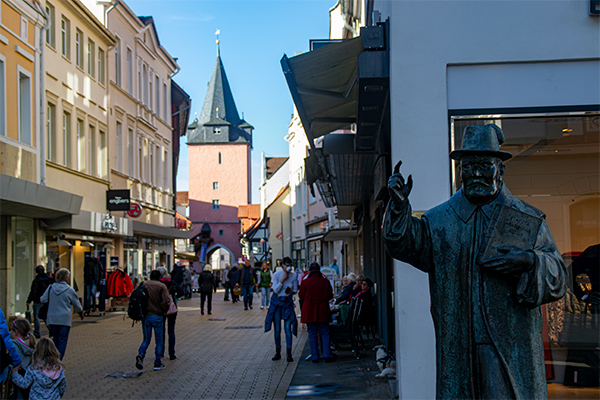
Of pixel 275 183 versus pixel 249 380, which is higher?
pixel 275 183

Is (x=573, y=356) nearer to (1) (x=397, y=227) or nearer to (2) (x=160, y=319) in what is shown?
(1) (x=397, y=227)

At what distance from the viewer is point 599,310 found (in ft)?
26.7

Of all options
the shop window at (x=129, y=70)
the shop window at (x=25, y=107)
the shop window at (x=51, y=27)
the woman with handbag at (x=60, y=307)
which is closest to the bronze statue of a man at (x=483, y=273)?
the woman with handbag at (x=60, y=307)

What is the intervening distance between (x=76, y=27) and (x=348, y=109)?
1671cm

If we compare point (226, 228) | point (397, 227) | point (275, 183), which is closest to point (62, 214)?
point (397, 227)

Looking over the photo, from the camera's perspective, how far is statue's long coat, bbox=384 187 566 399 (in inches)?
130

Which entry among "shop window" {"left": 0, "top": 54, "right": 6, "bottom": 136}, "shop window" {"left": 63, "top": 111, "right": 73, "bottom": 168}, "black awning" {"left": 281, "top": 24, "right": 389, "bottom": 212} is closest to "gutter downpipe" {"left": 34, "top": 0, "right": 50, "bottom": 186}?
"shop window" {"left": 0, "top": 54, "right": 6, "bottom": 136}

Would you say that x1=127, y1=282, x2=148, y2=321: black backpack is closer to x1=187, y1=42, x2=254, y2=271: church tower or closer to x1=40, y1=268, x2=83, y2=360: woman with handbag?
x1=40, y1=268, x2=83, y2=360: woman with handbag

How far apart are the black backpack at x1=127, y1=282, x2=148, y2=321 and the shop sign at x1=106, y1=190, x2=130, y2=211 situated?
14.3m

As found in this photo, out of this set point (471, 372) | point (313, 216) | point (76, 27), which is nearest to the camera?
point (471, 372)

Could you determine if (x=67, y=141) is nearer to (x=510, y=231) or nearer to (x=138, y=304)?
(x=138, y=304)

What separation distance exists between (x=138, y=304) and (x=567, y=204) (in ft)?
22.1

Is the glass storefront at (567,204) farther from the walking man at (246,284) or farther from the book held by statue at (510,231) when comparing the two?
the walking man at (246,284)

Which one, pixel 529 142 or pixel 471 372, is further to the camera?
pixel 529 142
